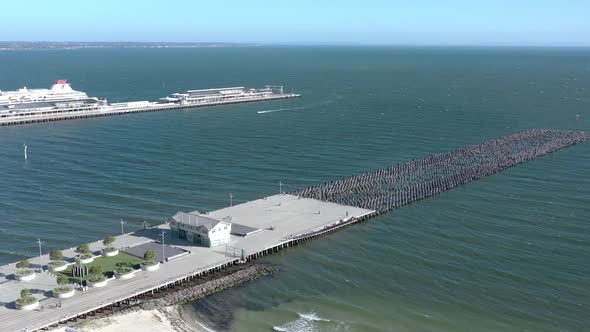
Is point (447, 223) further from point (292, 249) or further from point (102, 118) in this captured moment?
point (102, 118)

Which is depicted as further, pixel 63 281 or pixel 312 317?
pixel 63 281

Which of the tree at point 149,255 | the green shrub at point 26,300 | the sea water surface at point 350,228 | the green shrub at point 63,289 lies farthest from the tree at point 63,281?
the sea water surface at point 350,228

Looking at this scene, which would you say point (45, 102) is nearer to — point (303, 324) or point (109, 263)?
point (109, 263)

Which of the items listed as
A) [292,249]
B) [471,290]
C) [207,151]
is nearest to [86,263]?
[292,249]

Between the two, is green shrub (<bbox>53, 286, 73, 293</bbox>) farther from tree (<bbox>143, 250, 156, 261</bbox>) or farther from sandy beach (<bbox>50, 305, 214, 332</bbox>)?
tree (<bbox>143, 250, 156, 261</bbox>)

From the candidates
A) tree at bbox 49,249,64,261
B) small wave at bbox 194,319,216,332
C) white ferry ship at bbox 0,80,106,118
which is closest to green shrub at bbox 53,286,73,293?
tree at bbox 49,249,64,261

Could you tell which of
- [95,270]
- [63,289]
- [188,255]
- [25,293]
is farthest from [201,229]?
[25,293]
